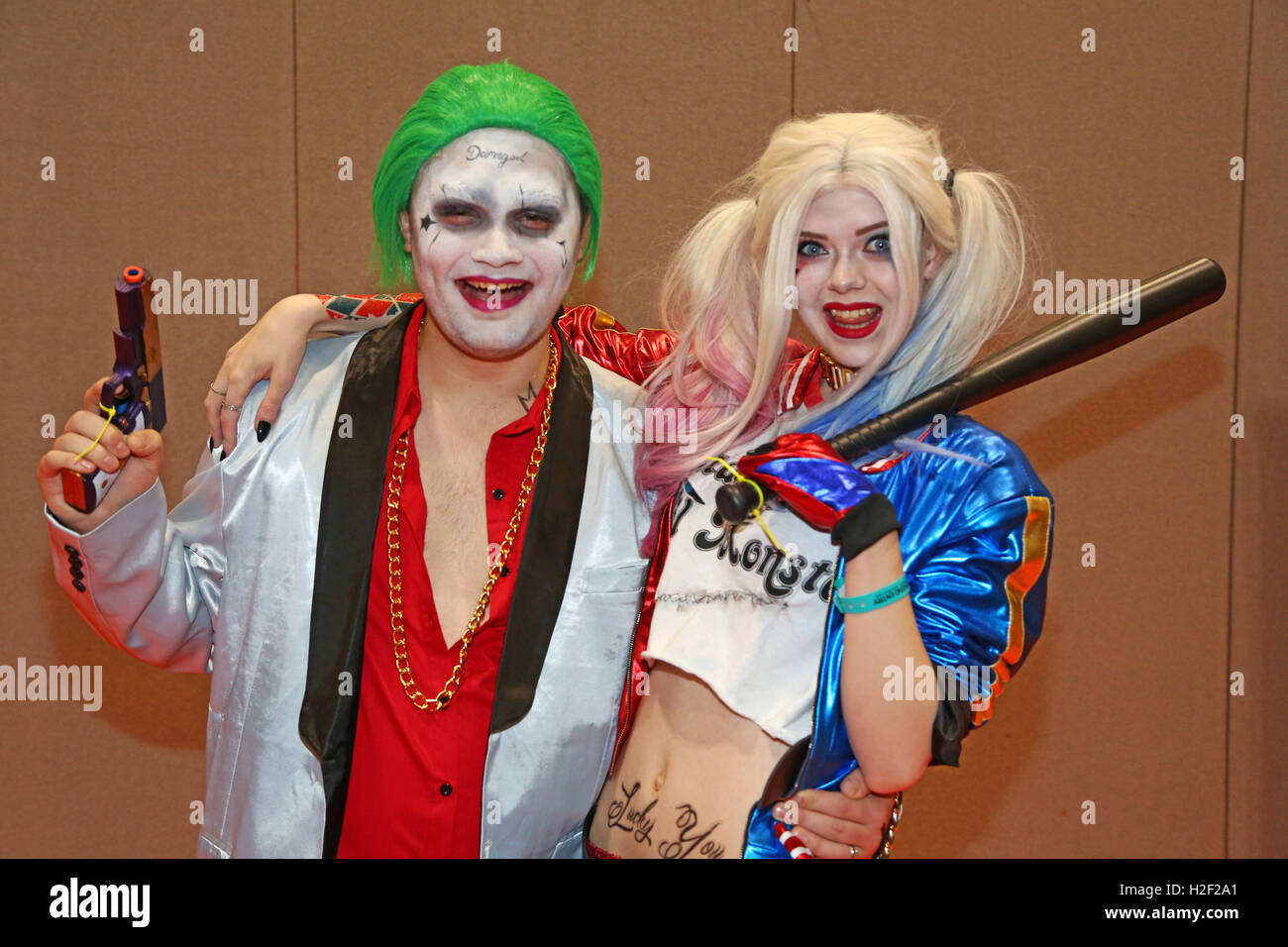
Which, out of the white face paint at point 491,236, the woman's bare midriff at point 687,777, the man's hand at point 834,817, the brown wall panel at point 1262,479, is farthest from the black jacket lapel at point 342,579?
the brown wall panel at point 1262,479

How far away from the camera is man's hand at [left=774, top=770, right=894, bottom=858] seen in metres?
1.52

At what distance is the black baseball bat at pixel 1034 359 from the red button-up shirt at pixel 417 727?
0.48 meters

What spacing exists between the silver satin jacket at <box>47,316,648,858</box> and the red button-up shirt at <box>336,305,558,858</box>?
41mm

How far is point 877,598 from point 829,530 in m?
0.12

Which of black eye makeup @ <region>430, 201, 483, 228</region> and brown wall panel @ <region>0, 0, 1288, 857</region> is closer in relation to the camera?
black eye makeup @ <region>430, 201, 483, 228</region>

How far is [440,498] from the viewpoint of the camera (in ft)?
5.70

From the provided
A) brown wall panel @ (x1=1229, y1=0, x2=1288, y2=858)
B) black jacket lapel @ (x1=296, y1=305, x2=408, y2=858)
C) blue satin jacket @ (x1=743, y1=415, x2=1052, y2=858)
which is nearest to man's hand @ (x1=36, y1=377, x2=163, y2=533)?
black jacket lapel @ (x1=296, y1=305, x2=408, y2=858)

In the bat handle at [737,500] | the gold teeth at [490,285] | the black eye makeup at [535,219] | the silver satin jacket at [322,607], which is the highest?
the black eye makeup at [535,219]

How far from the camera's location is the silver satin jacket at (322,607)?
162cm

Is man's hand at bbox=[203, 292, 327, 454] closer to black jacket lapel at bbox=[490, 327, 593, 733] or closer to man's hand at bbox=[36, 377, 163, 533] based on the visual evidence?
man's hand at bbox=[36, 377, 163, 533]

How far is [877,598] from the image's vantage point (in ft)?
4.56

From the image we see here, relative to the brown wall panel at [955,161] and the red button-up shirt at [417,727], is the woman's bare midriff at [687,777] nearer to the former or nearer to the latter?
the red button-up shirt at [417,727]

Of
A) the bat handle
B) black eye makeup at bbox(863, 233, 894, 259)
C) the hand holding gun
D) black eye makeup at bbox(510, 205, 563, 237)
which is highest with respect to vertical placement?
black eye makeup at bbox(510, 205, 563, 237)

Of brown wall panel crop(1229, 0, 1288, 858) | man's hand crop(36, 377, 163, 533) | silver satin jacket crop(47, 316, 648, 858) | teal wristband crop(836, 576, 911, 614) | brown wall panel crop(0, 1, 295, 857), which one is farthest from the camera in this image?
brown wall panel crop(1229, 0, 1288, 858)
